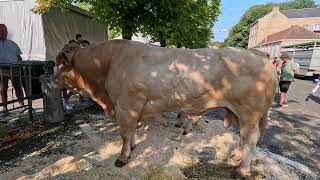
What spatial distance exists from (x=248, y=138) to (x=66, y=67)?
3.05 metres

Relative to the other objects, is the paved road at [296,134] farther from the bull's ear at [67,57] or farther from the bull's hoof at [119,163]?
the bull's ear at [67,57]

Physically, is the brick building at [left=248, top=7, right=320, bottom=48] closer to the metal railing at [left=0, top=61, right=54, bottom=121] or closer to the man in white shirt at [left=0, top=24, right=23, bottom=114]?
the man in white shirt at [left=0, top=24, right=23, bottom=114]

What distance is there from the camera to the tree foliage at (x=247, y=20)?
3861 inches

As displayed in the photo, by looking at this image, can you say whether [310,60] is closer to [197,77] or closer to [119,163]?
[197,77]

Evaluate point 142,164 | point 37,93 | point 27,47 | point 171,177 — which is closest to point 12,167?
point 142,164

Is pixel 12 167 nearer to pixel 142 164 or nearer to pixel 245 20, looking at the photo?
pixel 142 164

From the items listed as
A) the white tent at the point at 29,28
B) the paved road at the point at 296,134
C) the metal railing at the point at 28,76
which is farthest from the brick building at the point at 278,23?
the metal railing at the point at 28,76

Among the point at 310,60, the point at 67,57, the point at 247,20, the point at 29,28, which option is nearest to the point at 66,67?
the point at 67,57

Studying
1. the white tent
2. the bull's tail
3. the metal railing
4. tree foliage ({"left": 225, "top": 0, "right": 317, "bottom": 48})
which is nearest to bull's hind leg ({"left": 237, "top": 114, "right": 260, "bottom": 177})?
the bull's tail

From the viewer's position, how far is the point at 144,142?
611 centimetres

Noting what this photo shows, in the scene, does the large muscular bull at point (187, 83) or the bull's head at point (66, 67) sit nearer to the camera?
A: the large muscular bull at point (187, 83)

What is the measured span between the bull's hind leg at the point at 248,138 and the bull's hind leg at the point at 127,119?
144cm

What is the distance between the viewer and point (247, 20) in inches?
4491

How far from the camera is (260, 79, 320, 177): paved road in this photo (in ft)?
21.5
